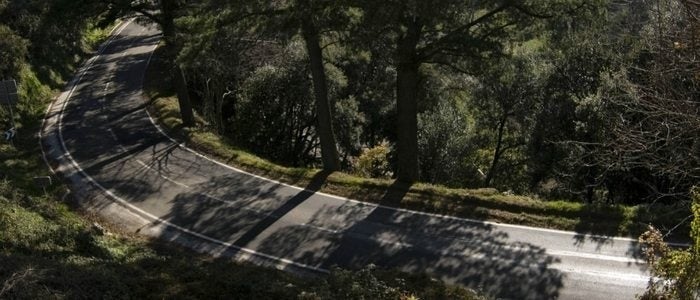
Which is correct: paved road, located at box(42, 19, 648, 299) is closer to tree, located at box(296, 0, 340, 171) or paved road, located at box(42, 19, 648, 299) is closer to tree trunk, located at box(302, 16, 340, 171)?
tree trunk, located at box(302, 16, 340, 171)

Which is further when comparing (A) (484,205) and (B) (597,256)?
(A) (484,205)

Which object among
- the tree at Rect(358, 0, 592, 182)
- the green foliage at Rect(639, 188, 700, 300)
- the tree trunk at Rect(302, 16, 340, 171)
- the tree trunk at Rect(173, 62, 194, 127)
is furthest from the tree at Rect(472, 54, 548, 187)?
the green foliage at Rect(639, 188, 700, 300)

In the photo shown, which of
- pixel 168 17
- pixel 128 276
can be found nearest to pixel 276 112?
pixel 168 17

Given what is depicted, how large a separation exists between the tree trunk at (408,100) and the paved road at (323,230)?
9.54ft

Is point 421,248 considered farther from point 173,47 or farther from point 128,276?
point 173,47

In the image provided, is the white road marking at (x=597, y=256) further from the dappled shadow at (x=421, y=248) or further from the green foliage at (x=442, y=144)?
the green foliage at (x=442, y=144)

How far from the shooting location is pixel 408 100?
22.0 metres

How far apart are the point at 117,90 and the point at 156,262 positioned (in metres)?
30.1

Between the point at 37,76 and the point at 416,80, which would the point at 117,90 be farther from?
the point at 416,80

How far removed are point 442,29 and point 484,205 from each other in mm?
5795

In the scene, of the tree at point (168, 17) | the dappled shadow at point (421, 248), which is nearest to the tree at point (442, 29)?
the dappled shadow at point (421, 248)

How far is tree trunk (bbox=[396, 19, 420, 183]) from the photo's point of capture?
20.5 metres

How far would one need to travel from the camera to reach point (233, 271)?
47.2 feet

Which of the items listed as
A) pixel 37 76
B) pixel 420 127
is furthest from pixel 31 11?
pixel 420 127
